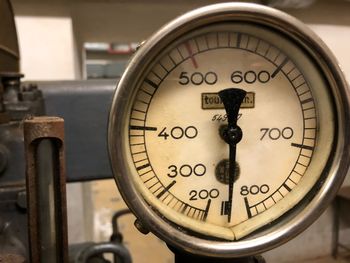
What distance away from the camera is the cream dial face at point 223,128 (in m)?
0.58

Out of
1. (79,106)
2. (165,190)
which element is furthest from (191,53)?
(79,106)

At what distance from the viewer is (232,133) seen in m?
0.59

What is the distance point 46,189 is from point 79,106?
1.71 feet

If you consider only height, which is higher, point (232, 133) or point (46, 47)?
point (46, 47)

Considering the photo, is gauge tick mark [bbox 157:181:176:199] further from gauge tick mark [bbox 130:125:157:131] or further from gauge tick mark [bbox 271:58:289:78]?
gauge tick mark [bbox 271:58:289:78]

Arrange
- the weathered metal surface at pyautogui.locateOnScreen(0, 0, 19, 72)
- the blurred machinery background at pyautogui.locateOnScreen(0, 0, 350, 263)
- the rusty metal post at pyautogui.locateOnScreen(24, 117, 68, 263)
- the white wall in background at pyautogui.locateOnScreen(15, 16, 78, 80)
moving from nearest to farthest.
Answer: the rusty metal post at pyautogui.locateOnScreen(24, 117, 68, 263), the blurred machinery background at pyautogui.locateOnScreen(0, 0, 350, 263), the weathered metal surface at pyautogui.locateOnScreen(0, 0, 19, 72), the white wall in background at pyautogui.locateOnScreen(15, 16, 78, 80)

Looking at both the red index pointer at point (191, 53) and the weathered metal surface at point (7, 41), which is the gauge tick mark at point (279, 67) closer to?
the red index pointer at point (191, 53)

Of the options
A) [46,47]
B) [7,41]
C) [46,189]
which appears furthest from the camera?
[46,47]

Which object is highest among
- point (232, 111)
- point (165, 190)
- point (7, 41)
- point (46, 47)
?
point (46, 47)

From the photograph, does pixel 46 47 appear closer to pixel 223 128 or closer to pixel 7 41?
pixel 7 41

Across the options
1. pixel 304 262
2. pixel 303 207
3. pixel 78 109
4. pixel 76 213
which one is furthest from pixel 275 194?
pixel 304 262

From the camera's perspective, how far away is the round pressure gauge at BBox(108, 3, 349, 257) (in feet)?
1.77

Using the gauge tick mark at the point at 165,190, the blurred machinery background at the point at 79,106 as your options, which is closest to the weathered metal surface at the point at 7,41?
the blurred machinery background at the point at 79,106

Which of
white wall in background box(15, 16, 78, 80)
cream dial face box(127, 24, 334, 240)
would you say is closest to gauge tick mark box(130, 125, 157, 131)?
cream dial face box(127, 24, 334, 240)
